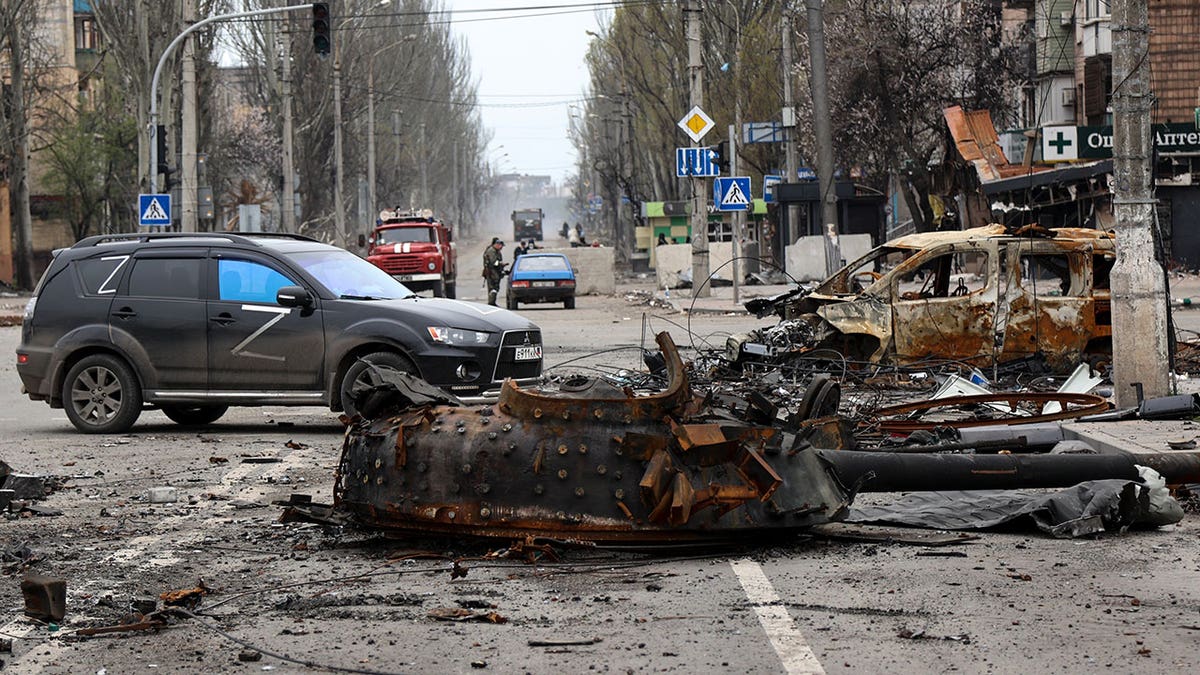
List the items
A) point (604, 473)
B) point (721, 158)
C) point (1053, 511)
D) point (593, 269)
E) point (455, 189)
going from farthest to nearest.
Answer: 1. point (455, 189)
2. point (593, 269)
3. point (721, 158)
4. point (1053, 511)
5. point (604, 473)

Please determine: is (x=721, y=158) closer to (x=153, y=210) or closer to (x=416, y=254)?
(x=153, y=210)

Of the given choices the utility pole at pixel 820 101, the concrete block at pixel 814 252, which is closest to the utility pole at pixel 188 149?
the utility pole at pixel 820 101

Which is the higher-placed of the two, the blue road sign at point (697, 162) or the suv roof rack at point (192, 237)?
the blue road sign at point (697, 162)

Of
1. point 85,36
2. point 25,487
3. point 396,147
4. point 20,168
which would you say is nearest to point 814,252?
point 20,168

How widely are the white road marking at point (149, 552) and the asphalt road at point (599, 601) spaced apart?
0.06ft

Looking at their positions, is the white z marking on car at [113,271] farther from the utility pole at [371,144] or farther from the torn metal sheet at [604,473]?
the utility pole at [371,144]

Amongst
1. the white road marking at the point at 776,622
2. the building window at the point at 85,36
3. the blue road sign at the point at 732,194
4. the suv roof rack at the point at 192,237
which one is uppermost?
the building window at the point at 85,36

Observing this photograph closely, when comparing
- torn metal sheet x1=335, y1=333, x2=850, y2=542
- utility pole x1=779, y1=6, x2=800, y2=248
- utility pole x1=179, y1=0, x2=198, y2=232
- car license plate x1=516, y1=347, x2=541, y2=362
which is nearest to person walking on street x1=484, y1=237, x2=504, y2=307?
utility pole x1=779, y1=6, x2=800, y2=248

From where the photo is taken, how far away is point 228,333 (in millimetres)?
13820

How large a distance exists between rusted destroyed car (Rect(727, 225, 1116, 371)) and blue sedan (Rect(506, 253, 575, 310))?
2239cm

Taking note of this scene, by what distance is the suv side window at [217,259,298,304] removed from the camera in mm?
13922

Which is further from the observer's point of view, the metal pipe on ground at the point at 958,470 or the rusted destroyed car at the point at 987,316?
the rusted destroyed car at the point at 987,316

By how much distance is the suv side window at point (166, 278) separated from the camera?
46.1 ft

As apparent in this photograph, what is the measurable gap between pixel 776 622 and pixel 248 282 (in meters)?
8.81
